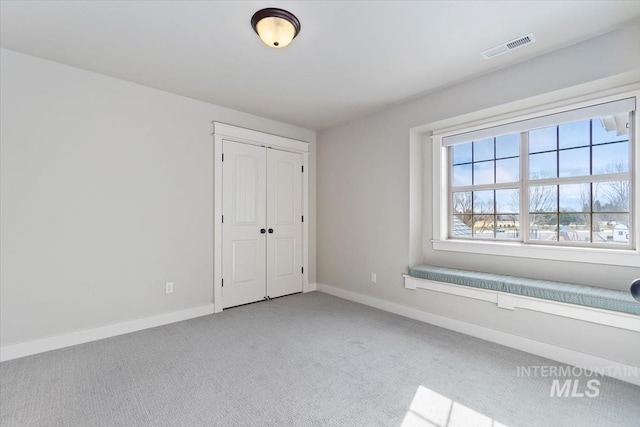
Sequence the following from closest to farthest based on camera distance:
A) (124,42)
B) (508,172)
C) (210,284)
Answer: (124,42), (508,172), (210,284)

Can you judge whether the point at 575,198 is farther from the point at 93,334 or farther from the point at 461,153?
the point at 93,334

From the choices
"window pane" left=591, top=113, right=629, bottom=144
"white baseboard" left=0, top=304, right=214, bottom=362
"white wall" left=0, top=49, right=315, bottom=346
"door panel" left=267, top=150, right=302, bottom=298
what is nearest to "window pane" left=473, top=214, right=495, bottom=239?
"window pane" left=591, top=113, right=629, bottom=144

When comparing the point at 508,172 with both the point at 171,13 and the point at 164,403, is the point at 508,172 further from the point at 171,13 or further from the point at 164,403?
the point at 164,403

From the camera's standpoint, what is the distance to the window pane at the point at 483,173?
130 inches

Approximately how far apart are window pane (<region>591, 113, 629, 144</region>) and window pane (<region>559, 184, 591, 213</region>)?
0.42m

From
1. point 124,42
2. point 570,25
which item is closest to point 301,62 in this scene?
point 124,42

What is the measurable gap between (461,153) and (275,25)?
2576 millimetres

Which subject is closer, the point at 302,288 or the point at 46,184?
the point at 46,184

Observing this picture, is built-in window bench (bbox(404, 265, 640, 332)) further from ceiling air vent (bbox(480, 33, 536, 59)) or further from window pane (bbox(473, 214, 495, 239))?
ceiling air vent (bbox(480, 33, 536, 59))

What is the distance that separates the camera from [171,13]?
6.78ft

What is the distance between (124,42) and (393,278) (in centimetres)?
363

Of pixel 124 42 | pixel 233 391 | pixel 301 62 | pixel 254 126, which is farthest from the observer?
pixel 254 126

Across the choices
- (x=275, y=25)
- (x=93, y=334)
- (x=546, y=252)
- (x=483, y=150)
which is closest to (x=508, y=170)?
(x=483, y=150)

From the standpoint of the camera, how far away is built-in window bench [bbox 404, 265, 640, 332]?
219 cm
